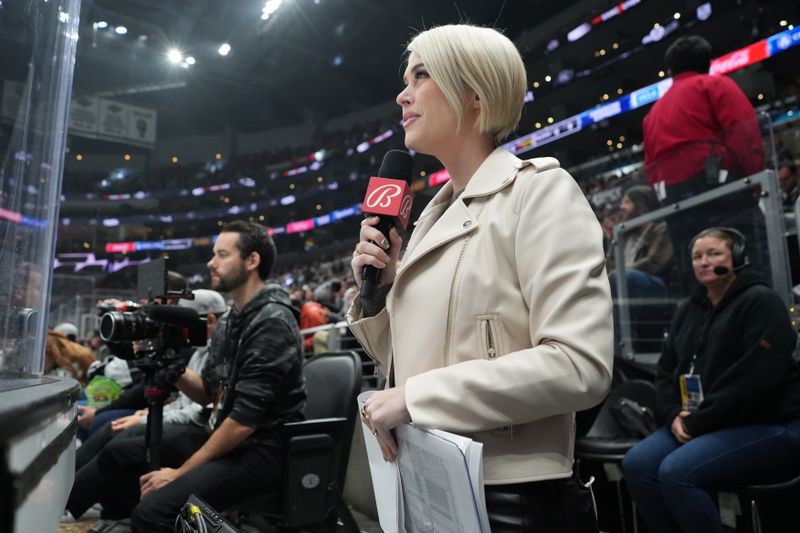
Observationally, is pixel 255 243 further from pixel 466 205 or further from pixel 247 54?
pixel 247 54

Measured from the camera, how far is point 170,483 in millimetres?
1919

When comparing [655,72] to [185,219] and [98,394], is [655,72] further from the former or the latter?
[185,219]

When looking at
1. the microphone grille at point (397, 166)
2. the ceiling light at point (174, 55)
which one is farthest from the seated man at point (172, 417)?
the ceiling light at point (174, 55)

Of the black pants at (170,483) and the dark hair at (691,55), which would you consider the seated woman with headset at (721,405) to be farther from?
the black pants at (170,483)

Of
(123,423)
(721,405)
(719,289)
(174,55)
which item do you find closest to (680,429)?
(721,405)

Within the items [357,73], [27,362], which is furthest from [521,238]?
[357,73]

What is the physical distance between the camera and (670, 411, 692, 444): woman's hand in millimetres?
2165

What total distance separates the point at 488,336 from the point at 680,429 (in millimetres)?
1710

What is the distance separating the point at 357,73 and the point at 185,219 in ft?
44.2

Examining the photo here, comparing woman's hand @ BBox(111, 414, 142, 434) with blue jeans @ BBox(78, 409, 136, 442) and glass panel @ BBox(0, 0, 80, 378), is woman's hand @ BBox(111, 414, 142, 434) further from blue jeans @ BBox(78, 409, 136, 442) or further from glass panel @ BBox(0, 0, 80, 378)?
glass panel @ BBox(0, 0, 80, 378)

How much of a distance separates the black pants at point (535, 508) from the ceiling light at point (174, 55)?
22.8 meters

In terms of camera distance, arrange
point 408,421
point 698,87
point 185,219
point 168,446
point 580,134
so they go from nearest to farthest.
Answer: point 408,421
point 168,446
point 698,87
point 580,134
point 185,219

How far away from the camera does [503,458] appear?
0.84 metres

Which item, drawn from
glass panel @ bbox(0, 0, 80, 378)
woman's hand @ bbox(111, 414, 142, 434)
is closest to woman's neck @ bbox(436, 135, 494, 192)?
glass panel @ bbox(0, 0, 80, 378)
